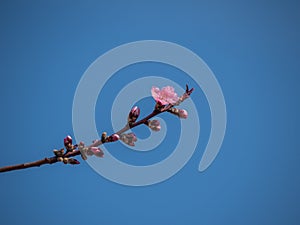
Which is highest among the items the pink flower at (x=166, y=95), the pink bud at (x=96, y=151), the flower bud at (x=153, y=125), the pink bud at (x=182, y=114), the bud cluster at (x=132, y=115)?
the pink flower at (x=166, y=95)

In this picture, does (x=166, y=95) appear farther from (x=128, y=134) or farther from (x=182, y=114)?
(x=128, y=134)

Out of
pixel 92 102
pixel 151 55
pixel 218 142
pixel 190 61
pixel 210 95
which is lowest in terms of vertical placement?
pixel 218 142

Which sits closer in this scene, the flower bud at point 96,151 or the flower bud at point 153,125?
the flower bud at point 96,151

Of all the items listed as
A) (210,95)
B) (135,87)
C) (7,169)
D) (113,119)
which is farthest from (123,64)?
(7,169)

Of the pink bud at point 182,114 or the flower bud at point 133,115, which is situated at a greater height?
the flower bud at point 133,115

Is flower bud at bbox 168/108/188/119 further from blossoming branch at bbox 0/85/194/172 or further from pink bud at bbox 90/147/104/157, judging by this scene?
pink bud at bbox 90/147/104/157

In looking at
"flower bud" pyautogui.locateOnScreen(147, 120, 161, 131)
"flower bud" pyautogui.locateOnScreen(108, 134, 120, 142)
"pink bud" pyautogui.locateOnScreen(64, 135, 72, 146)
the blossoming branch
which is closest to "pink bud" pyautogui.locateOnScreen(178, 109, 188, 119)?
the blossoming branch

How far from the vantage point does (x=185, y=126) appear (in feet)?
5.26

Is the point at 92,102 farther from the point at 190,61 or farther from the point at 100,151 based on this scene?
the point at 190,61

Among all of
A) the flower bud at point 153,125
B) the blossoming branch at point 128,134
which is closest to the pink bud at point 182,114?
the blossoming branch at point 128,134

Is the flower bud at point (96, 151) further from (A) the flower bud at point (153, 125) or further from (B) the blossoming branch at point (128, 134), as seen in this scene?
(A) the flower bud at point (153, 125)

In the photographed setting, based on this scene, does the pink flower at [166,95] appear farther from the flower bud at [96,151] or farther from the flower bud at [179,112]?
the flower bud at [96,151]

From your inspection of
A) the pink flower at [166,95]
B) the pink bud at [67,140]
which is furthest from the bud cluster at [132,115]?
the pink bud at [67,140]

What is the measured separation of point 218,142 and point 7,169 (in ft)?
3.39
